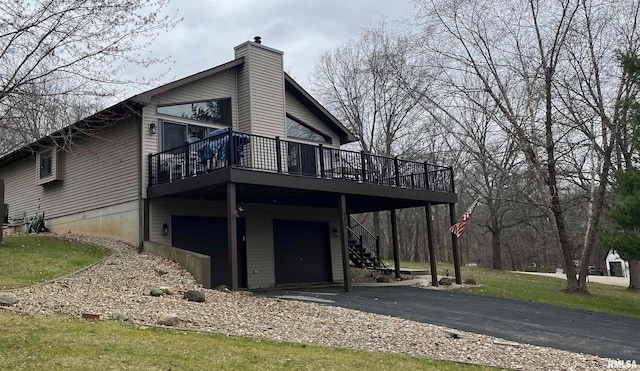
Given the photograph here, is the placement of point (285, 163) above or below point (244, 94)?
below

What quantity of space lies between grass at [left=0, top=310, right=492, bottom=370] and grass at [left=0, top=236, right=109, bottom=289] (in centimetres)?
325

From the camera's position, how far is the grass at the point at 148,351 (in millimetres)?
4867

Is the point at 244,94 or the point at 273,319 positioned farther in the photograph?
the point at 244,94

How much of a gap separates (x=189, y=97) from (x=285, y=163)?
3166 mm

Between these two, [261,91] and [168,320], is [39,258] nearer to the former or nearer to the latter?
[168,320]

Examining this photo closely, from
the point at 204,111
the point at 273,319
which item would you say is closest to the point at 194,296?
the point at 273,319

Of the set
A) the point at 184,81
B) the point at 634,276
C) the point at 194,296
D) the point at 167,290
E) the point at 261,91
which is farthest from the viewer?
the point at 634,276

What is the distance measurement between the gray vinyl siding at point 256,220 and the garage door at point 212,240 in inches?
6.2

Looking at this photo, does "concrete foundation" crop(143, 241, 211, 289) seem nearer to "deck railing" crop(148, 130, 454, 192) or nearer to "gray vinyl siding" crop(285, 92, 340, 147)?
"deck railing" crop(148, 130, 454, 192)

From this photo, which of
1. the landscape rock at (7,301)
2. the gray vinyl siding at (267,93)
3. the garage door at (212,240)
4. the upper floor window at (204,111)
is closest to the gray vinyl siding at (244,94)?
the gray vinyl siding at (267,93)

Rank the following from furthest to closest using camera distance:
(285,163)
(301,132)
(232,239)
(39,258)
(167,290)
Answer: (301,132), (285,163), (39,258), (232,239), (167,290)

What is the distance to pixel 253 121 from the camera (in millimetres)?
14992

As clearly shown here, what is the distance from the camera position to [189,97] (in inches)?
562

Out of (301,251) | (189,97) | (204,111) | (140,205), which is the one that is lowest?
(301,251)
